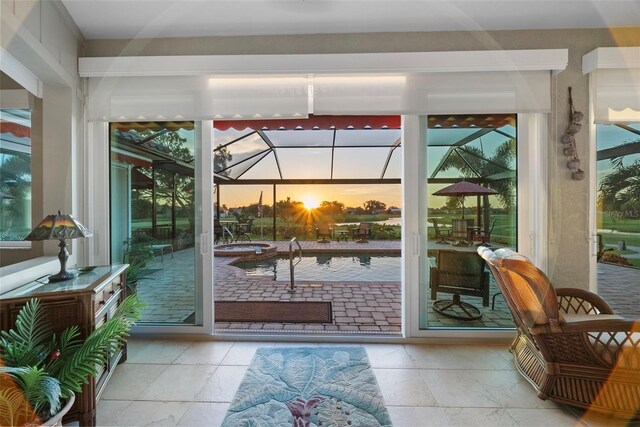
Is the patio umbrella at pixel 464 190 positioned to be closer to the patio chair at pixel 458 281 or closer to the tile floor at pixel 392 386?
the patio chair at pixel 458 281

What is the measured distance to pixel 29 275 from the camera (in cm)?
239

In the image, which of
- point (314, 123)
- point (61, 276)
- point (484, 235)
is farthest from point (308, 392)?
point (314, 123)

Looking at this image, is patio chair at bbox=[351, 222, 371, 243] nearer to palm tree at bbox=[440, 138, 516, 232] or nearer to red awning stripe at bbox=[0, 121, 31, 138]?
palm tree at bbox=[440, 138, 516, 232]

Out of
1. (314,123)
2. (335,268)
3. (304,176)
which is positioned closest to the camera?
(314,123)

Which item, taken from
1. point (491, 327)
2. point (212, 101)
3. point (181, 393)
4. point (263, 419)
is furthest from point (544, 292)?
point (212, 101)

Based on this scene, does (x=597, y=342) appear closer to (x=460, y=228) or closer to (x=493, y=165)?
(x=460, y=228)

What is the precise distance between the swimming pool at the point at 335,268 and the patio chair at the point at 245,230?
1715 mm

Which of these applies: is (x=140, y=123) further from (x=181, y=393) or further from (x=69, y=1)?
(x=181, y=393)

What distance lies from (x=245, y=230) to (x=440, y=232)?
7.36m

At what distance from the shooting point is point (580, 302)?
9.18 ft

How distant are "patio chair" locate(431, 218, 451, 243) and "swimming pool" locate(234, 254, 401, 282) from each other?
8.90 feet

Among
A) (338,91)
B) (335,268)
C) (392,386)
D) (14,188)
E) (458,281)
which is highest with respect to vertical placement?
(338,91)

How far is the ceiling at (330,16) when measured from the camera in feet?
9.20

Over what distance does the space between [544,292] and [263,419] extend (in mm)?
2121
